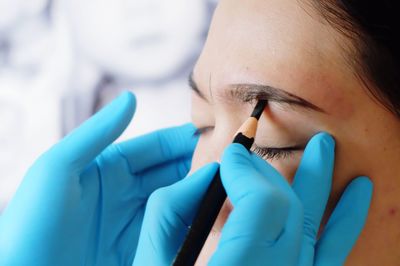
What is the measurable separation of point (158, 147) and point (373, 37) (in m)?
0.61

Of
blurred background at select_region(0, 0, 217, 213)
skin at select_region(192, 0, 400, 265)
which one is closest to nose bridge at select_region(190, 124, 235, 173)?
skin at select_region(192, 0, 400, 265)

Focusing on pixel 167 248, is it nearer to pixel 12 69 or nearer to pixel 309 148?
pixel 309 148

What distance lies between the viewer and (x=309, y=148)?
33.0 inches

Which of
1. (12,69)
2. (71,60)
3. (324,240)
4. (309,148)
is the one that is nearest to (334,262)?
(324,240)

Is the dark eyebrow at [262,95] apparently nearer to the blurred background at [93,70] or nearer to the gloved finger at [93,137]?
the gloved finger at [93,137]

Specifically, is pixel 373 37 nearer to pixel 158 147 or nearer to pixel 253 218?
pixel 253 218

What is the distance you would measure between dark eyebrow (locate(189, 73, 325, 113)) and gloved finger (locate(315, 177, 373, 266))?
14 centimetres

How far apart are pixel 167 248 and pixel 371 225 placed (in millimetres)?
344

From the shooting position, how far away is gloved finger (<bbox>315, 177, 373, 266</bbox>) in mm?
849

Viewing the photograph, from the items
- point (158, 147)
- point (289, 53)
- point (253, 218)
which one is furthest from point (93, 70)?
point (253, 218)

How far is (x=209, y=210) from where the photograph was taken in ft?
2.60

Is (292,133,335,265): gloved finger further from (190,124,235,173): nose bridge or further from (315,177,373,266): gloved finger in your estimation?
(190,124,235,173): nose bridge

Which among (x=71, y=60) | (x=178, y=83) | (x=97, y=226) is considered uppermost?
(x=71, y=60)

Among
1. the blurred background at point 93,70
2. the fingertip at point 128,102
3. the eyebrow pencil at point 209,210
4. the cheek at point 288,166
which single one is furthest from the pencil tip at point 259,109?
the blurred background at point 93,70
